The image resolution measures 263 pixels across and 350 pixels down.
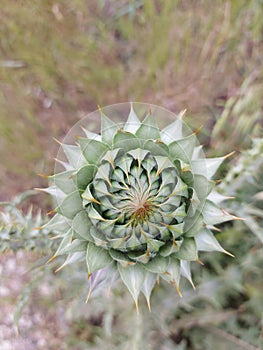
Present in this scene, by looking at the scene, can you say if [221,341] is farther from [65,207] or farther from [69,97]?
[69,97]

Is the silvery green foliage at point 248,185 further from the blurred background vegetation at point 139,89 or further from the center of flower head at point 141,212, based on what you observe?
the center of flower head at point 141,212

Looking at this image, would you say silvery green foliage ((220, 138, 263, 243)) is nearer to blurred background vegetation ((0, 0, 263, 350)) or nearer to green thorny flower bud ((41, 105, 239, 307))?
blurred background vegetation ((0, 0, 263, 350))

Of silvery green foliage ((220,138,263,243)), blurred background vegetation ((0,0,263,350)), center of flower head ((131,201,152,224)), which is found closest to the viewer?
center of flower head ((131,201,152,224))

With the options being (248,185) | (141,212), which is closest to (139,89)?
(248,185)

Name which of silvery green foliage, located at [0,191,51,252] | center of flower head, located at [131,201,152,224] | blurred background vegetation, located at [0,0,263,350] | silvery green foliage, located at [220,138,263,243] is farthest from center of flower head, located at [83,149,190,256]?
blurred background vegetation, located at [0,0,263,350]

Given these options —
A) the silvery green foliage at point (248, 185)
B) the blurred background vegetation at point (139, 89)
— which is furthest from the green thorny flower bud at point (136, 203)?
the blurred background vegetation at point (139, 89)

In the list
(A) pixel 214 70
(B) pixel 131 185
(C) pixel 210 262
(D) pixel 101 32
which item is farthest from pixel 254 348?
(D) pixel 101 32
